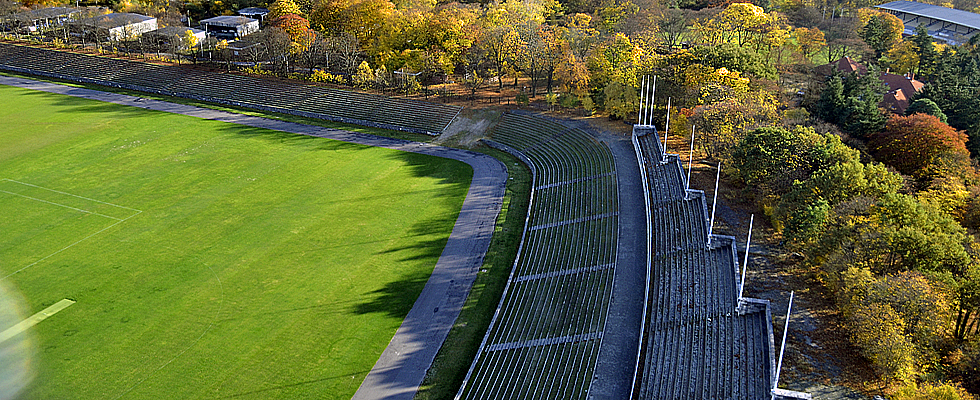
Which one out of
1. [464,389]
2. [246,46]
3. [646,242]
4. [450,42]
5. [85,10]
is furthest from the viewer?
[85,10]

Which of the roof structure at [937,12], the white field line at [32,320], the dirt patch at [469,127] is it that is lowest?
the white field line at [32,320]

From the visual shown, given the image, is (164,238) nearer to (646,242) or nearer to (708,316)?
(646,242)

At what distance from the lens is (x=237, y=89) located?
260 feet

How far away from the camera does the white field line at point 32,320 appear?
3603cm

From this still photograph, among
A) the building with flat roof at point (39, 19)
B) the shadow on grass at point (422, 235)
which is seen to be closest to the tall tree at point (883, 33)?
the shadow on grass at point (422, 235)

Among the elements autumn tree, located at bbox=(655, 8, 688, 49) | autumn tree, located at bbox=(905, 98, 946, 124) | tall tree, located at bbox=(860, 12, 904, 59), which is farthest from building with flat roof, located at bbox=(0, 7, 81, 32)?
tall tree, located at bbox=(860, 12, 904, 59)

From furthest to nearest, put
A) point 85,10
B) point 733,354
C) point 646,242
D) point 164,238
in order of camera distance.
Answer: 1. point 85,10
2. point 164,238
3. point 646,242
4. point 733,354

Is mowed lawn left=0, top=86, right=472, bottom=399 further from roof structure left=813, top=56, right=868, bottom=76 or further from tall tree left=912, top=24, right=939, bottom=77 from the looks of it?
tall tree left=912, top=24, right=939, bottom=77

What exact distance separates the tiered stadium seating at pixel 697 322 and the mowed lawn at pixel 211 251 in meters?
13.6

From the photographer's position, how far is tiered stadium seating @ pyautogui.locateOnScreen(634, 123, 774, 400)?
1114 inches

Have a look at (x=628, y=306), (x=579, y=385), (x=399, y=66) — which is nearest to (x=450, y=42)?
(x=399, y=66)

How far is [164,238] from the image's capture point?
151 feet

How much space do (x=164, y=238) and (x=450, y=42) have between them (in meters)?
42.0

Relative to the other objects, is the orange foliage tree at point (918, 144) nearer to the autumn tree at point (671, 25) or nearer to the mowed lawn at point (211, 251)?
the mowed lawn at point (211, 251)
